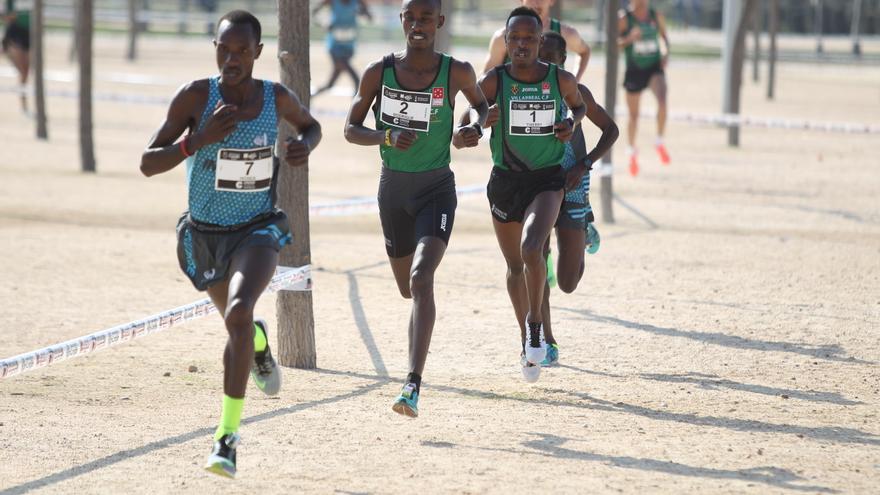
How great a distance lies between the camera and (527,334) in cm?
827

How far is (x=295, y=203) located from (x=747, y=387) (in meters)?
3.01

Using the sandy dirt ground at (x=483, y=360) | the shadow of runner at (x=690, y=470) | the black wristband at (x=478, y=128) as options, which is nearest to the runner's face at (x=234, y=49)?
the black wristband at (x=478, y=128)

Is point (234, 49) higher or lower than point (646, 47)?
higher

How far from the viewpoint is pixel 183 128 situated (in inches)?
259

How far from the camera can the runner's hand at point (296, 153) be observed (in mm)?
6566

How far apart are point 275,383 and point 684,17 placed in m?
51.3

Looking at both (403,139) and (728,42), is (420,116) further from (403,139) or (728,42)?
(728,42)

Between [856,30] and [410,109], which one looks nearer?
[410,109]

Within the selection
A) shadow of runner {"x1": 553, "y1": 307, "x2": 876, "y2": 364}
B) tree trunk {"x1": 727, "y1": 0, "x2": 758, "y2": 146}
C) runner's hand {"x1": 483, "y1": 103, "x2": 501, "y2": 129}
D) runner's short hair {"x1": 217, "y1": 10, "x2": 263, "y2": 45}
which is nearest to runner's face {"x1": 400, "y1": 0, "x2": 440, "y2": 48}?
runner's hand {"x1": 483, "y1": 103, "x2": 501, "y2": 129}

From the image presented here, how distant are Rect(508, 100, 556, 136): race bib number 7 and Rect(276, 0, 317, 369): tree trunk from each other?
134cm

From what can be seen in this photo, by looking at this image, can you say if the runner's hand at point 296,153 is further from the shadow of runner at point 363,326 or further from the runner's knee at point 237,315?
the shadow of runner at point 363,326

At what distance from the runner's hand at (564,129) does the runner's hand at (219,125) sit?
2.54 metres

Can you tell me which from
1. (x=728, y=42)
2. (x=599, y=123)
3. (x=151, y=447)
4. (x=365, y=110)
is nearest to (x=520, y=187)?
(x=599, y=123)

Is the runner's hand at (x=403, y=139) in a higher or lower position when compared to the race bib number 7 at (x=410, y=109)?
lower
